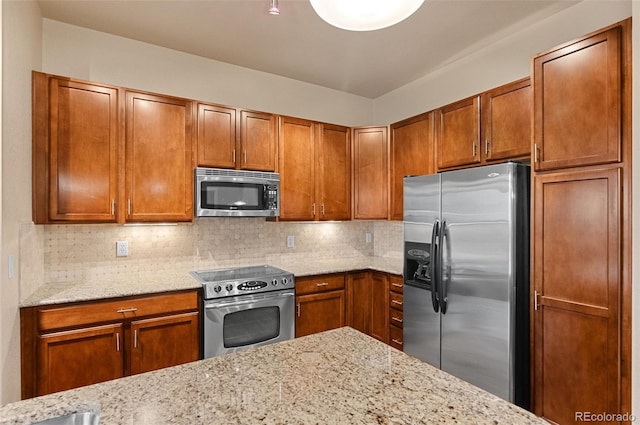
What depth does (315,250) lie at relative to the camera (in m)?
3.87

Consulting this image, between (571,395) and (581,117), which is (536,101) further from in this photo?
(571,395)

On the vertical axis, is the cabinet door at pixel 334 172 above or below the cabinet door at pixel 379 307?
above

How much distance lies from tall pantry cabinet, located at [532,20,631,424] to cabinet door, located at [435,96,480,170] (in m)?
0.60

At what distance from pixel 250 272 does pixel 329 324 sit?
89 centimetres

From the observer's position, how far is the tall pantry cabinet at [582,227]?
1792mm

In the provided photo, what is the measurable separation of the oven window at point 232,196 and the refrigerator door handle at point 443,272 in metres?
1.57

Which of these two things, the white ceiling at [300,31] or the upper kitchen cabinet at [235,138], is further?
the upper kitchen cabinet at [235,138]

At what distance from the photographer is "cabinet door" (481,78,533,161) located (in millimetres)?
2410

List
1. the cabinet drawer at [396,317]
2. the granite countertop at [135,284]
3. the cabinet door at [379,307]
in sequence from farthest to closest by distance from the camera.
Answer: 1. the cabinet door at [379,307]
2. the cabinet drawer at [396,317]
3. the granite countertop at [135,284]

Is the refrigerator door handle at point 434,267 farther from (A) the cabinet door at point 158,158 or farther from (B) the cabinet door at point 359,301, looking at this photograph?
(A) the cabinet door at point 158,158

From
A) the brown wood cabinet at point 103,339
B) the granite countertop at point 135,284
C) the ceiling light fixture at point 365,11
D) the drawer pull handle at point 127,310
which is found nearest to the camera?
the ceiling light fixture at point 365,11

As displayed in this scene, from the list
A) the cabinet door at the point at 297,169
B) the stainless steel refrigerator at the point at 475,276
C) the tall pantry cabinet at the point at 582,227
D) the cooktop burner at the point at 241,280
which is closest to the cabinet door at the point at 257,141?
the cabinet door at the point at 297,169

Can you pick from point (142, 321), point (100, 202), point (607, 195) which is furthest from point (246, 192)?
point (607, 195)

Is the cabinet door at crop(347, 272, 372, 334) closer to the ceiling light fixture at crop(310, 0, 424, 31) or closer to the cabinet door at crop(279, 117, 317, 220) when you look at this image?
the cabinet door at crop(279, 117, 317, 220)
